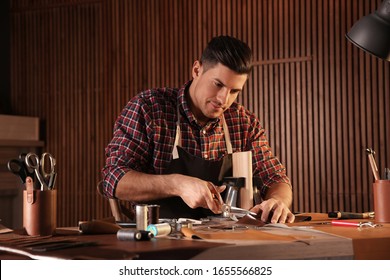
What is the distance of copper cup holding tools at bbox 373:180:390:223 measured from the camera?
2.50m

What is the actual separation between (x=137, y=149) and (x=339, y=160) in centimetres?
226

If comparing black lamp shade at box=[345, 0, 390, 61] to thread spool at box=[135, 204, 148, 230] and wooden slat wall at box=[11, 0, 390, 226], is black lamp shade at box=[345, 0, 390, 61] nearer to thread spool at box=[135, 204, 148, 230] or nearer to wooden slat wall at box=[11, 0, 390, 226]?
thread spool at box=[135, 204, 148, 230]

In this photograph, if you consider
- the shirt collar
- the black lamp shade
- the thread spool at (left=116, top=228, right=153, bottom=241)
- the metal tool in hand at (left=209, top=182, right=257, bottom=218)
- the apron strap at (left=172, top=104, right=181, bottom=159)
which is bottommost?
the thread spool at (left=116, top=228, right=153, bottom=241)

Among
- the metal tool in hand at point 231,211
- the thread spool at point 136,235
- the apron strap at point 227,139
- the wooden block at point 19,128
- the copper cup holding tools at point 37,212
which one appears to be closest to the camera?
the thread spool at point 136,235

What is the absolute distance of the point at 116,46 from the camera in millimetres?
5594

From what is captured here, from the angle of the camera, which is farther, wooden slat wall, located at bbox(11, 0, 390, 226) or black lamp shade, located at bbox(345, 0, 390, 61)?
wooden slat wall, located at bbox(11, 0, 390, 226)

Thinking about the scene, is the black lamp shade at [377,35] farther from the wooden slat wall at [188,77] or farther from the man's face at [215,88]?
the wooden slat wall at [188,77]

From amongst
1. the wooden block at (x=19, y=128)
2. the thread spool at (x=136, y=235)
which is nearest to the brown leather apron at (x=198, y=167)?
the thread spool at (x=136, y=235)

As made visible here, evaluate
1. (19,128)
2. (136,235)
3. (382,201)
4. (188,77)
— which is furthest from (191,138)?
(19,128)

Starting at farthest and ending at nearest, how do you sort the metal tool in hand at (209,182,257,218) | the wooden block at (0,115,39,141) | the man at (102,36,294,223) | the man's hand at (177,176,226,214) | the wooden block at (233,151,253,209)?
1. the wooden block at (0,115,39,141)
2. the man at (102,36,294,223)
3. the wooden block at (233,151,253,209)
4. the metal tool in hand at (209,182,257,218)
5. the man's hand at (177,176,226,214)

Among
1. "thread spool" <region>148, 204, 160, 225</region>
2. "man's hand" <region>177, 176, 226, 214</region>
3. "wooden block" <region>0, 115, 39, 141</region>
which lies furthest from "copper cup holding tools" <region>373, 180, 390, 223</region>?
"wooden block" <region>0, 115, 39, 141</region>

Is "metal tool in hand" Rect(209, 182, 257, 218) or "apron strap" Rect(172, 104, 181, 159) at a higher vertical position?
"apron strap" Rect(172, 104, 181, 159)

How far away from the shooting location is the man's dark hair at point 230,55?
2.99 metres

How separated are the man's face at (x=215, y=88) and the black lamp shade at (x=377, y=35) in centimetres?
68
